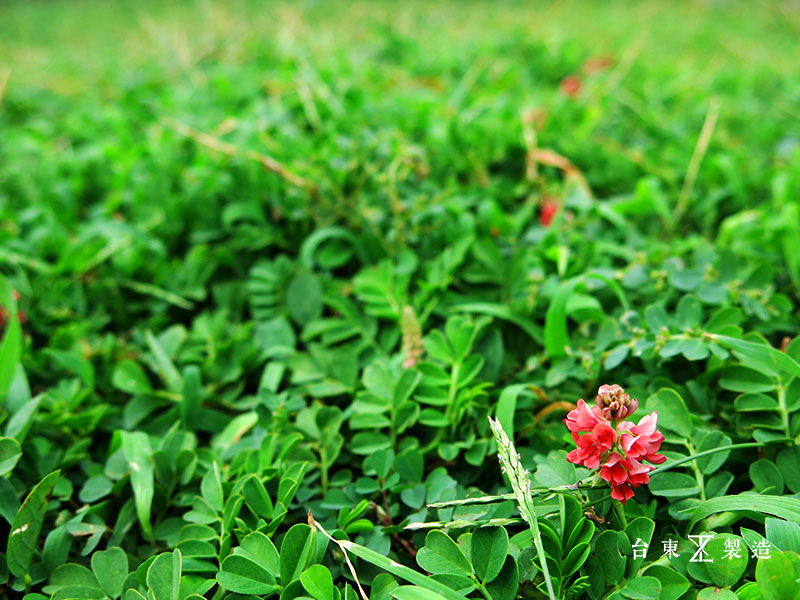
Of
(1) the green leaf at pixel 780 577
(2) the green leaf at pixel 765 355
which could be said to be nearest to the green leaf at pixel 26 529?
(1) the green leaf at pixel 780 577

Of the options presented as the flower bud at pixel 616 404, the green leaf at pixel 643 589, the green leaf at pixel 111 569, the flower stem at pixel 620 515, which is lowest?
the green leaf at pixel 111 569

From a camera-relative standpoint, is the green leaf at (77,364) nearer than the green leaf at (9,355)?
No

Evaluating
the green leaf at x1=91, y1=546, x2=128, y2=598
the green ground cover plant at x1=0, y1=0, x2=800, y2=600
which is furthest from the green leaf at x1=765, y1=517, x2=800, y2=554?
the green leaf at x1=91, y1=546, x2=128, y2=598

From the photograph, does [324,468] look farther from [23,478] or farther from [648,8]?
[648,8]

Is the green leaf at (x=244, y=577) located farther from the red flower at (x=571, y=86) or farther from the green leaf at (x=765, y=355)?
the red flower at (x=571, y=86)

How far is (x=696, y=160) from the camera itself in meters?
1.94

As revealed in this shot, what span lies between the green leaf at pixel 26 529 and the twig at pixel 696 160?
5.55 feet

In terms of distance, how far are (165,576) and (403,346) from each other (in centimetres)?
63

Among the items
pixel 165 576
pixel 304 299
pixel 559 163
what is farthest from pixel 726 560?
pixel 559 163

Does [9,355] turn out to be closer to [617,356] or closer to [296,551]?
[296,551]

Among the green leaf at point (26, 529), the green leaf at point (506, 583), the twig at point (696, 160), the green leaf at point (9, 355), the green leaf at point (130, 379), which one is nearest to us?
the green leaf at point (506, 583)

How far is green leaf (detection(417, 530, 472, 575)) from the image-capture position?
914 mm

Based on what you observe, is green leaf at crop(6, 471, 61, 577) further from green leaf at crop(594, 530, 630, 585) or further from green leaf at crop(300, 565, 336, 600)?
green leaf at crop(594, 530, 630, 585)

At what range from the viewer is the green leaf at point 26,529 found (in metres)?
1.00
